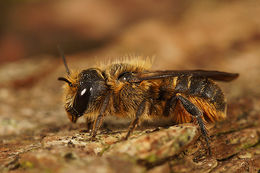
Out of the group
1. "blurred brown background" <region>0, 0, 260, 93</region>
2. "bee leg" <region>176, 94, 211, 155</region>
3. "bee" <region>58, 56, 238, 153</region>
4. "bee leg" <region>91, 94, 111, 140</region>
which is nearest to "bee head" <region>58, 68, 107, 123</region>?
"bee" <region>58, 56, 238, 153</region>

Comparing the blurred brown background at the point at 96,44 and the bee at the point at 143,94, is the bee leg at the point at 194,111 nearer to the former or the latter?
the bee at the point at 143,94

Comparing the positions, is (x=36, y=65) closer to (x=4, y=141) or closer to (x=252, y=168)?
(x=4, y=141)

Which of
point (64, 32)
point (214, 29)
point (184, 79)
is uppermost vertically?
point (64, 32)

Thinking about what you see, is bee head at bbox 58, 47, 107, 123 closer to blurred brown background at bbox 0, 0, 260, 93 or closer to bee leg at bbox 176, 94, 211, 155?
bee leg at bbox 176, 94, 211, 155

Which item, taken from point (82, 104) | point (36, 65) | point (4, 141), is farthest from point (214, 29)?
point (4, 141)

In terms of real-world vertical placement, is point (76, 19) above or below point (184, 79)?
above

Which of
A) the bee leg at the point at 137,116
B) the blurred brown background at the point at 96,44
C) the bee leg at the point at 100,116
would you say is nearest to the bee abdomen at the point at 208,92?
A: the bee leg at the point at 137,116
